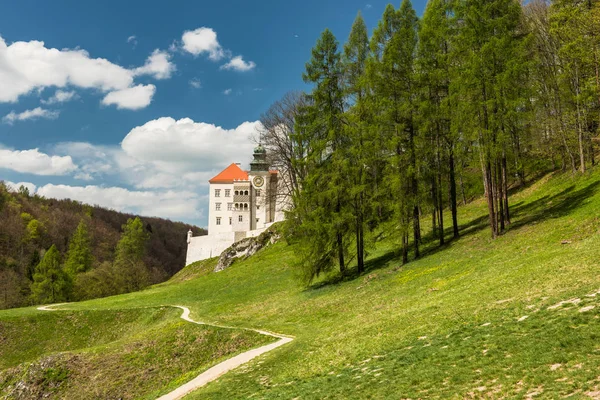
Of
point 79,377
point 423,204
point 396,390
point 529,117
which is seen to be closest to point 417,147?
point 423,204

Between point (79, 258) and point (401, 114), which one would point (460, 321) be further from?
point (79, 258)

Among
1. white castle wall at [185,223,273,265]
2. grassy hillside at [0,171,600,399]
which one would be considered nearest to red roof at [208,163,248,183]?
white castle wall at [185,223,273,265]

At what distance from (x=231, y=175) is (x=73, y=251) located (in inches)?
1361

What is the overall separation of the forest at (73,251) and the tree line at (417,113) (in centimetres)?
4193

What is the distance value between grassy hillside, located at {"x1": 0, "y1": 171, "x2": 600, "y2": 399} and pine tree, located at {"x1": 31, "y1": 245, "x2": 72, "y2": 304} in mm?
35613

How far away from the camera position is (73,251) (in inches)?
3250

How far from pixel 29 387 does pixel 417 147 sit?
23657 mm

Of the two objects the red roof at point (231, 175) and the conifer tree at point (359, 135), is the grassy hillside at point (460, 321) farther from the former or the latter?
the red roof at point (231, 175)

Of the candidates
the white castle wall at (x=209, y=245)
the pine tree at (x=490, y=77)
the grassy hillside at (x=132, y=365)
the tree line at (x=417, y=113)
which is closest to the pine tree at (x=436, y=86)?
the tree line at (x=417, y=113)

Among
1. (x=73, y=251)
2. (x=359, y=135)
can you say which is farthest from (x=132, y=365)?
(x=73, y=251)

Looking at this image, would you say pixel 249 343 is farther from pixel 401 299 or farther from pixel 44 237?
pixel 44 237

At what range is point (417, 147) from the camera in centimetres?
2509

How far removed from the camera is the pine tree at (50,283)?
54831 mm

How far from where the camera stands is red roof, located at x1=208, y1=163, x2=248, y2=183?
75250 millimetres
